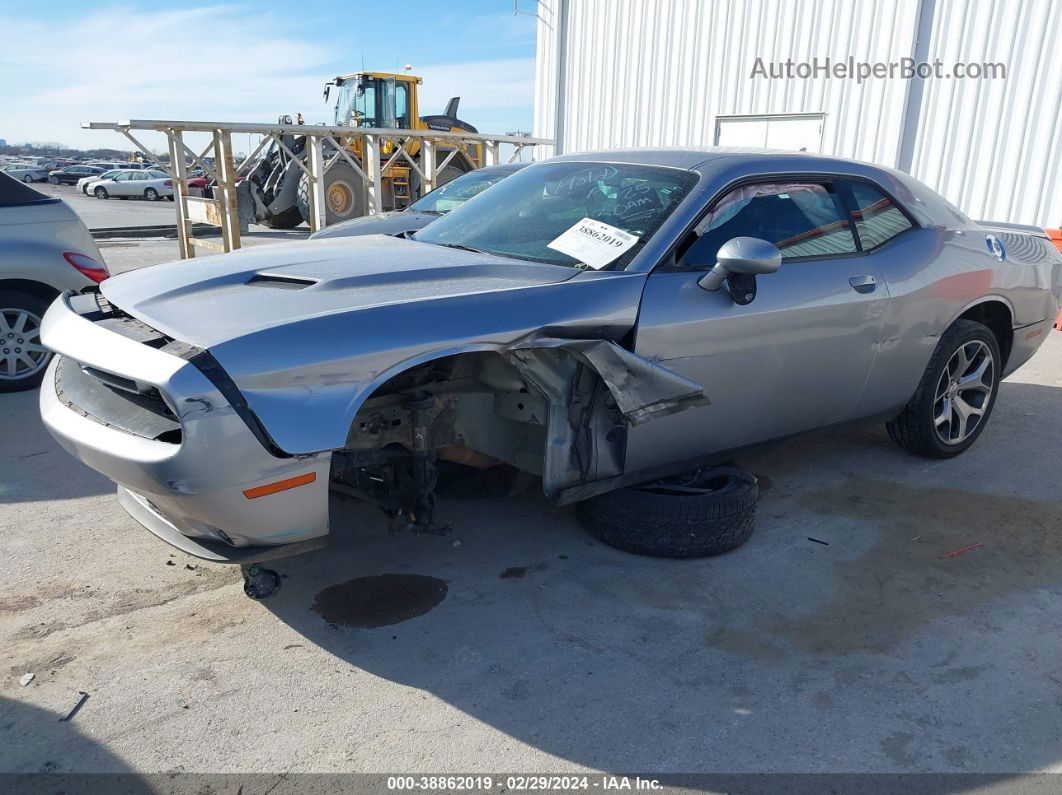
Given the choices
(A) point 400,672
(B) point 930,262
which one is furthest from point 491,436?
(B) point 930,262

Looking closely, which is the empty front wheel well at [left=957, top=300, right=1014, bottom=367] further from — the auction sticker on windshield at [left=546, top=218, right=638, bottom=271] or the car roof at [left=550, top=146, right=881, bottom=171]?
the auction sticker on windshield at [left=546, top=218, right=638, bottom=271]

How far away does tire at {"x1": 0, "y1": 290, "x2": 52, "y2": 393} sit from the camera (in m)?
5.56

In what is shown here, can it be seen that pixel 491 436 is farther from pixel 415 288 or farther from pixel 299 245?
pixel 299 245

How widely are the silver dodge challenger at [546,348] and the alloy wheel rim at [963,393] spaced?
3.0 inches

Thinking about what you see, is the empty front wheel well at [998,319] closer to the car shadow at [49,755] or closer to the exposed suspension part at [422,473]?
the exposed suspension part at [422,473]

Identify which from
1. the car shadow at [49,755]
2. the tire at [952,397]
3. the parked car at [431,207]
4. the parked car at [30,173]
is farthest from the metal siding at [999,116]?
the parked car at [30,173]

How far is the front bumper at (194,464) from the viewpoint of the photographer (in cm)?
234

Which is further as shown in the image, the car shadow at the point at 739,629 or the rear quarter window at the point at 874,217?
the rear quarter window at the point at 874,217

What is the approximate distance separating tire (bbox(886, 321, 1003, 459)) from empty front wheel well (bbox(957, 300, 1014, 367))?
3.4 inches

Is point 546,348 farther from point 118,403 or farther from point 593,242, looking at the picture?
point 118,403

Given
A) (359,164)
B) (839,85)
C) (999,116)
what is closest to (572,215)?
(999,116)

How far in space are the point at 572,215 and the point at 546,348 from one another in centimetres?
93

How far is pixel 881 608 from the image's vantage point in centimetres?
318

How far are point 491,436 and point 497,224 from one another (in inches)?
42.1
